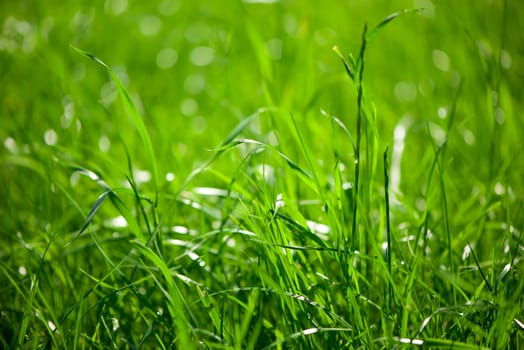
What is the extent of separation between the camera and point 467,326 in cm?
96

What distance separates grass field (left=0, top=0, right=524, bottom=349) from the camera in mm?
982

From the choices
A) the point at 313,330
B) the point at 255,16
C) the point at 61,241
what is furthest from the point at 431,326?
the point at 255,16

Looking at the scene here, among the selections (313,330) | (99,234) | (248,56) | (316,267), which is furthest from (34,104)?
(313,330)

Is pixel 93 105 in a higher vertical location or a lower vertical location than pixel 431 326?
higher

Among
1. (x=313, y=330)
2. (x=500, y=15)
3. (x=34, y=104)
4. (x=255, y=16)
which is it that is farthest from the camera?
(x=255, y=16)

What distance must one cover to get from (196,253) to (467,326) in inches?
23.3

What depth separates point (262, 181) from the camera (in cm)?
111

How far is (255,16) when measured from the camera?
3055mm

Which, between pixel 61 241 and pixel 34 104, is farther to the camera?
pixel 34 104

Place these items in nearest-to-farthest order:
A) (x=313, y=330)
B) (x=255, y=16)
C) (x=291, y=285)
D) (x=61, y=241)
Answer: (x=313, y=330), (x=291, y=285), (x=61, y=241), (x=255, y=16)

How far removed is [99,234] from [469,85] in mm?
1420

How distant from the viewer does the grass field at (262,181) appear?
3.22 feet

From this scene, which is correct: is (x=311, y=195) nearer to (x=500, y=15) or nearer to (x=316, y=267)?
(x=316, y=267)

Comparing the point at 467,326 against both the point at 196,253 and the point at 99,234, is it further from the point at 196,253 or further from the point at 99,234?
the point at 99,234
